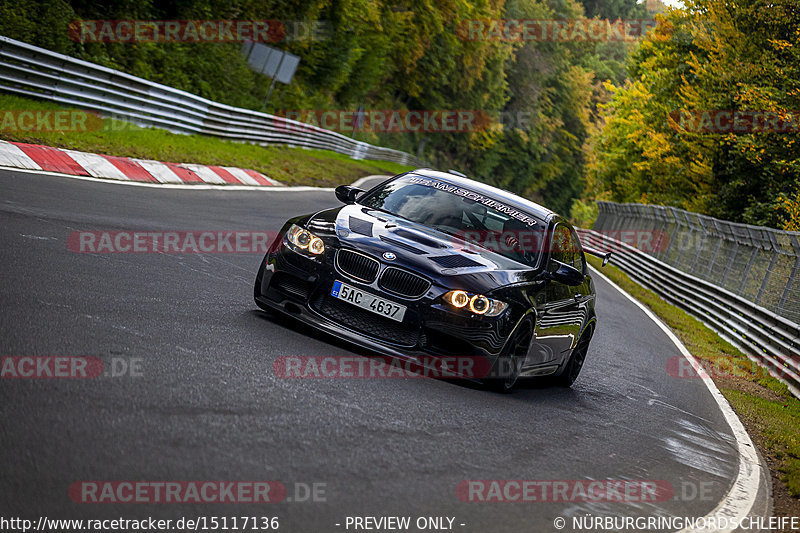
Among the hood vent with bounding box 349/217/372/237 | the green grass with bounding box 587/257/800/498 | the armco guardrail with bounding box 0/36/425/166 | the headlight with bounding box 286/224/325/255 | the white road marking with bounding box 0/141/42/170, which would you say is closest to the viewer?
the headlight with bounding box 286/224/325/255

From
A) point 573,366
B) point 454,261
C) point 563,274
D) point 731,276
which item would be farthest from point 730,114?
point 454,261

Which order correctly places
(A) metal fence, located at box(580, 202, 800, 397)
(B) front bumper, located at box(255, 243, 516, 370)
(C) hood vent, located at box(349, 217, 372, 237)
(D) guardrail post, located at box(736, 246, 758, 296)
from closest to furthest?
(B) front bumper, located at box(255, 243, 516, 370)
(C) hood vent, located at box(349, 217, 372, 237)
(A) metal fence, located at box(580, 202, 800, 397)
(D) guardrail post, located at box(736, 246, 758, 296)

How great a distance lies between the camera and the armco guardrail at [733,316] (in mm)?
13625

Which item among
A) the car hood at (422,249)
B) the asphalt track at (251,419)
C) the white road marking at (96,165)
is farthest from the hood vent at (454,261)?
the white road marking at (96,165)

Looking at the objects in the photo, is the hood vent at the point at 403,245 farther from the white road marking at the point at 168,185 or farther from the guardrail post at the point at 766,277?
the guardrail post at the point at 766,277

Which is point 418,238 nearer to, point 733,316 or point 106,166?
point 106,166

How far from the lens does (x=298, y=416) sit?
531 centimetres

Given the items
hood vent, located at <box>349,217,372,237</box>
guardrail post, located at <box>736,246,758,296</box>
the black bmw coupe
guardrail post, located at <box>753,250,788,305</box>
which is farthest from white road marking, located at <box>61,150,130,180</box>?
guardrail post, located at <box>736,246,758,296</box>

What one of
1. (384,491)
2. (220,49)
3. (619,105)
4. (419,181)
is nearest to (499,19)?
(619,105)

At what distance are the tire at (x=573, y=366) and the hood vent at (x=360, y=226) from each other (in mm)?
2457

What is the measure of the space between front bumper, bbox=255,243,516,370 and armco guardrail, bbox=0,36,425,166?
39.5 ft

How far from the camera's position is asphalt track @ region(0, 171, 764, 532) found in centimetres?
412

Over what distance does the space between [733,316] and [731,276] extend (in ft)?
8.34

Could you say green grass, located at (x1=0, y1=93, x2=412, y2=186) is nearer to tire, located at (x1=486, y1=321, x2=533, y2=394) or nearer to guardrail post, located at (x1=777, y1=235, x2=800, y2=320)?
tire, located at (x1=486, y1=321, x2=533, y2=394)
